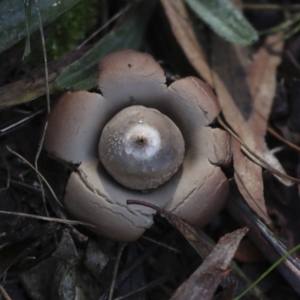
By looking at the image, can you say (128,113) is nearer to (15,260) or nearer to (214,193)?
(214,193)

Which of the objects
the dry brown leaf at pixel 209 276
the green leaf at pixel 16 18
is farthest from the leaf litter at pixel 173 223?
the green leaf at pixel 16 18

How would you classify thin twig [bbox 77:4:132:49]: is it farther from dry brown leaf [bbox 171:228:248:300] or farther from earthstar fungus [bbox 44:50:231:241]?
dry brown leaf [bbox 171:228:248:300]

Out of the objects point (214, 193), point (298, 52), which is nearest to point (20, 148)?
point (214, 193)

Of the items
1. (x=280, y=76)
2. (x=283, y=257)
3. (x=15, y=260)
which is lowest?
(x=283, y=257)

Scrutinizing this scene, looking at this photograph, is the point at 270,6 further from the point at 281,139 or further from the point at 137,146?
the point at 137,146

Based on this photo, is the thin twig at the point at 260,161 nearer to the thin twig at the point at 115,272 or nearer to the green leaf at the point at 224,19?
the green leaf at the point at 224,19

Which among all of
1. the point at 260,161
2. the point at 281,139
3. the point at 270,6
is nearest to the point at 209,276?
the point at 260,161
